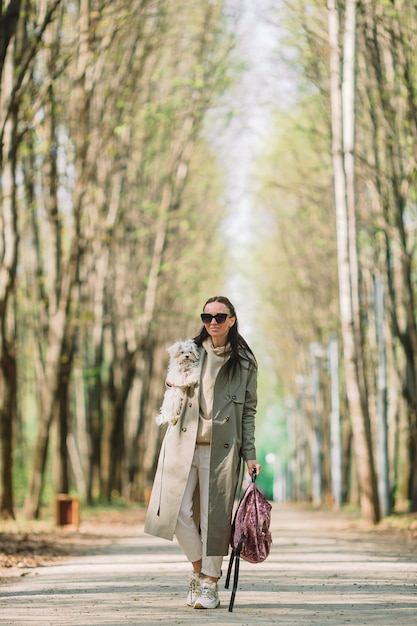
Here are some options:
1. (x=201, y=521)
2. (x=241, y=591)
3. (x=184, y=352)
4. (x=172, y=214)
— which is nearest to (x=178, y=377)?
(x=184, y=352)

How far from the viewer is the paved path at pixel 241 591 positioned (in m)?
7.92

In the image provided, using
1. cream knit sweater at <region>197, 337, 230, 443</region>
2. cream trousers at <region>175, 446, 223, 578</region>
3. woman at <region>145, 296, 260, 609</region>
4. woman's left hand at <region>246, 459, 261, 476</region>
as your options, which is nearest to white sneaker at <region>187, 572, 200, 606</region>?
woman at <region>145, 296, 260, 609</region>

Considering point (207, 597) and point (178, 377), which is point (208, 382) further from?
point (207, 597)

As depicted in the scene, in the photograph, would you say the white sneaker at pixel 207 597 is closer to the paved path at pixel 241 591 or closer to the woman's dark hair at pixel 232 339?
the paved path at pixel 241 591

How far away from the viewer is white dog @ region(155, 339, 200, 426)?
28.1ft

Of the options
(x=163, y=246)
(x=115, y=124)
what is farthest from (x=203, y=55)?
(x=115, y=124)

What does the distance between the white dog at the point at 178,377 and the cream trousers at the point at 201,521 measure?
312mm

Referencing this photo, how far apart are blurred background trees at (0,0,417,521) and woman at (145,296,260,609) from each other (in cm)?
632

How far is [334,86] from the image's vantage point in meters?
21.1

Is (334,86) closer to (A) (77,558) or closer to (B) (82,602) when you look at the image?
(A) (77,558)

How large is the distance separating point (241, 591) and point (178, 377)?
79.5 inches

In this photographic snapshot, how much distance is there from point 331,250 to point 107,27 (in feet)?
49.9

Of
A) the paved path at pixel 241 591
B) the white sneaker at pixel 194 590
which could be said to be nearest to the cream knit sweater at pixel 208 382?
the white sneaker at pixel 194 590

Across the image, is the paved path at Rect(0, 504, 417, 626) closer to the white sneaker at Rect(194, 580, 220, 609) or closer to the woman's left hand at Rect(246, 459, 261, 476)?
the white sneaker at Rect(194, 580, 220, 609)
